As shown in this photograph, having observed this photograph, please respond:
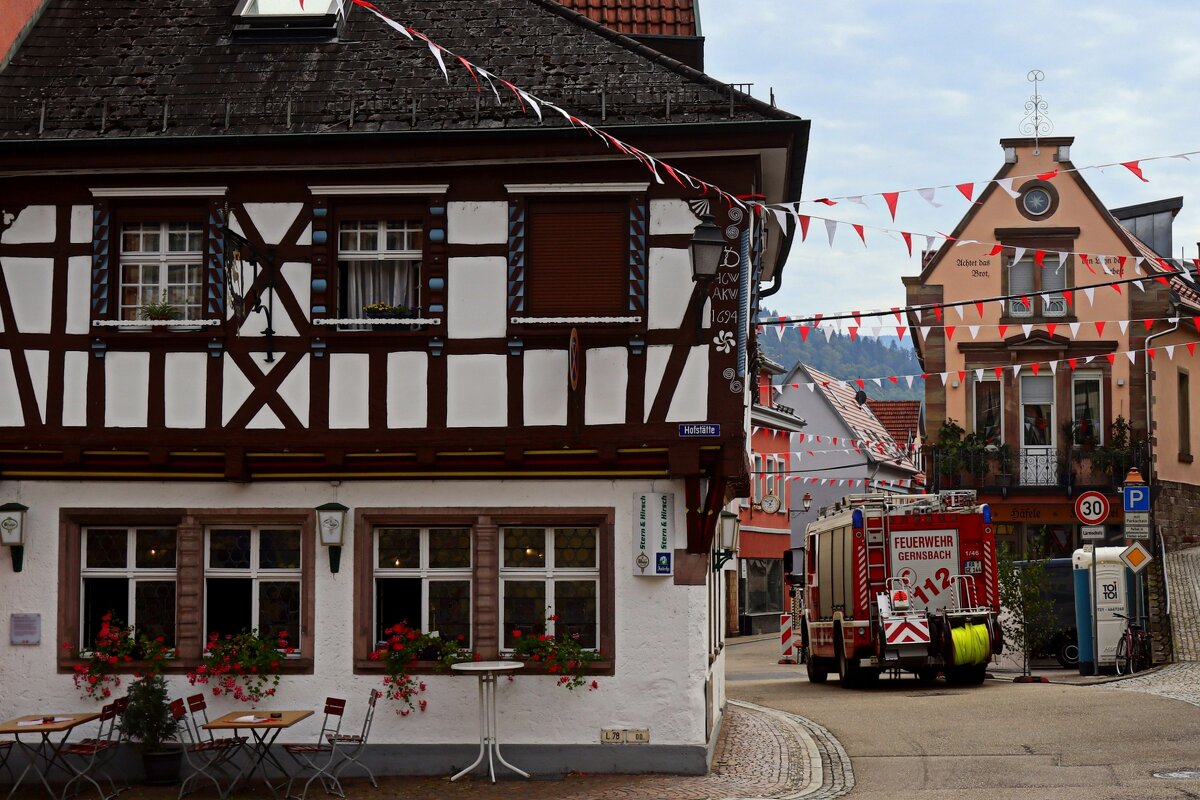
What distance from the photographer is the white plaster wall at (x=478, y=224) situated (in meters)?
16.3

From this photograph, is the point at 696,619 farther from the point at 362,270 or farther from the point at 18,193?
the point at 18,193

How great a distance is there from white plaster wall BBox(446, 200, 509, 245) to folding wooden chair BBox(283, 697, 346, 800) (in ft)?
15.0

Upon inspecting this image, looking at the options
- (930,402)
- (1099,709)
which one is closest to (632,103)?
(1099,709)

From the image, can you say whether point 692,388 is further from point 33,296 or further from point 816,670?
point 816,670

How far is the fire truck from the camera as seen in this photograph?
25.0 meters

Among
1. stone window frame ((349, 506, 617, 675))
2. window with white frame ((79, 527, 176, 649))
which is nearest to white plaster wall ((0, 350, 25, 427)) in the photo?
window with white frame ((79, 527, 176, 649))

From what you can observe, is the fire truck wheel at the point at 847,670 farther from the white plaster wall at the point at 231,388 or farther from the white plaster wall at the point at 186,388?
→ the white plaster wall at the point at 186,388

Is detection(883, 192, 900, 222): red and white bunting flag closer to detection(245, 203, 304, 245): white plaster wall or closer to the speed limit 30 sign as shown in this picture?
detection(245, 203, 304, 245): white plaster wall

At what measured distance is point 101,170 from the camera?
54.0 feet

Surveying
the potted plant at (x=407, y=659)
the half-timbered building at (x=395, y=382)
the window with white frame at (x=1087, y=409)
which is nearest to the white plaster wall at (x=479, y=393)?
the half-timbered building at (x=395, y=382)

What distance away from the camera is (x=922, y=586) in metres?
25.5

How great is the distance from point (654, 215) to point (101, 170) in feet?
17.9

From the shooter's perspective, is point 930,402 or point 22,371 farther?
point 930,402

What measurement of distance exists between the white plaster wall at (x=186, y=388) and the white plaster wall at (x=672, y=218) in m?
4.60
